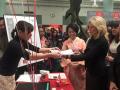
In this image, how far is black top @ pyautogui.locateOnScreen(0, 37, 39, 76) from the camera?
2.06 metres

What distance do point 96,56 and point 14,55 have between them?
2.30 ft

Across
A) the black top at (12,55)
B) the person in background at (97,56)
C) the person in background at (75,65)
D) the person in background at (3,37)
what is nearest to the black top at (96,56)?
the person in background at (97,56)

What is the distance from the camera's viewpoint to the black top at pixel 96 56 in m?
2.38

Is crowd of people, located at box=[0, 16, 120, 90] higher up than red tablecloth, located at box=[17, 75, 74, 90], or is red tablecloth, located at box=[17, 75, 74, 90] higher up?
crowd of people, located at box=[0, 16, 120, 90]

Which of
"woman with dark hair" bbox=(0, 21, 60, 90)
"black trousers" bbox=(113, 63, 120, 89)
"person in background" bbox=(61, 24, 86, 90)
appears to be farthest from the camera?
"person in background" bbox=(61, 24, 86, 90)

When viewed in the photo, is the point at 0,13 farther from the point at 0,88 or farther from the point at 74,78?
the point at 0,88

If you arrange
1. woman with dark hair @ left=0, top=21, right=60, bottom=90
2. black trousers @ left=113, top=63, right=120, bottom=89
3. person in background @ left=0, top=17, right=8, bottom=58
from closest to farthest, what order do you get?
woman with dark hair @ left=0, top=21, right=60, bottom=90 < black trousers @ left=113, top=63, right=120, bottom=89 < person in background @ left=0, top=17, right=8, bottom=58

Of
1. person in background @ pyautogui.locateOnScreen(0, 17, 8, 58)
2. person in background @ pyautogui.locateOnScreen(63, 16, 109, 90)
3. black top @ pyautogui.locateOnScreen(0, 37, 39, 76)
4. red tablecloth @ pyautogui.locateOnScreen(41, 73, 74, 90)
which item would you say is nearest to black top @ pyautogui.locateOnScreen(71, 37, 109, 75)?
person in background @ pyautogui.locateOnScreen(63, 16, 109, 90)

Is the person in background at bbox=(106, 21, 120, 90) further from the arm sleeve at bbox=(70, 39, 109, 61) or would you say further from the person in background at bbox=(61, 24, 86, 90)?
the person in background at bbox=(61, 24, 86, 90)

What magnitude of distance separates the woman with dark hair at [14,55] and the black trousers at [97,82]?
0.42 metres

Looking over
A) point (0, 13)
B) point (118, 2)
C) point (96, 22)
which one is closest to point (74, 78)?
point (96, 22)

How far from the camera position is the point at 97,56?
2406mm

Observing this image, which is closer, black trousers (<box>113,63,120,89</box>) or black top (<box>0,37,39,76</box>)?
black top (<box>0,37,39,76</box>)

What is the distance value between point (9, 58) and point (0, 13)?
231cm
